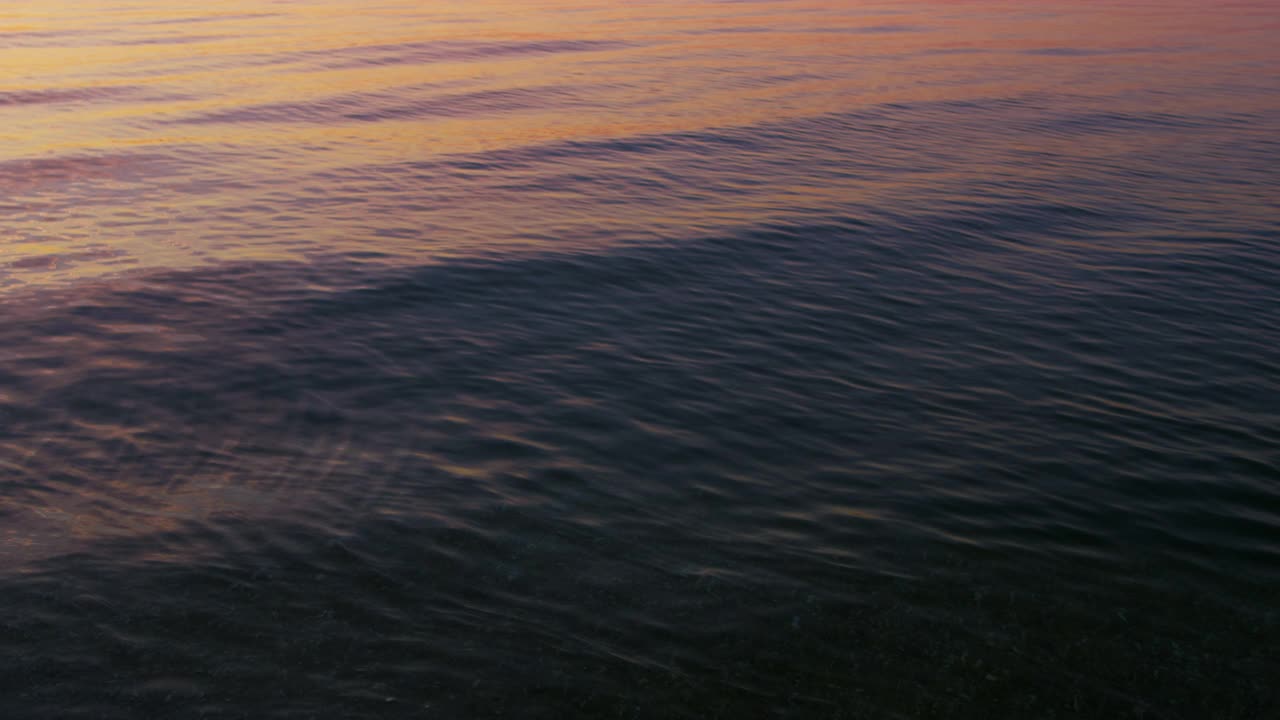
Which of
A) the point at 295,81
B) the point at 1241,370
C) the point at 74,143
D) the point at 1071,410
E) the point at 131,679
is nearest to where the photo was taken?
the point at 131,679

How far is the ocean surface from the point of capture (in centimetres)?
801

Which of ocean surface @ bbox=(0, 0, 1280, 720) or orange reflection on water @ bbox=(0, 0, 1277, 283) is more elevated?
orange reflection on water @ bbox=(0, 0, 1277, 283)

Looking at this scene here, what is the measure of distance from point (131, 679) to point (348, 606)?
168 cm

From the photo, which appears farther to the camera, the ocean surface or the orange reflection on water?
the orange reflection on water

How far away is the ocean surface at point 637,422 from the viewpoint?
8.01 m

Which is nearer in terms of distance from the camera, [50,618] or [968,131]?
[50,618]

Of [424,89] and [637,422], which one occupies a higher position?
[424,89]

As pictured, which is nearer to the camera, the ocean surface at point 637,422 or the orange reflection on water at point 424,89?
the ocean surface at point 637,422

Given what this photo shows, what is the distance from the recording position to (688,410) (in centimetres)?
1292

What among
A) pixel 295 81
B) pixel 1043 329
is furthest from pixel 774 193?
pixel 295 81

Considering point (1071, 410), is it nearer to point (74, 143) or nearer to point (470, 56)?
point (74, 143)

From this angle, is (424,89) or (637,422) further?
(424,89)

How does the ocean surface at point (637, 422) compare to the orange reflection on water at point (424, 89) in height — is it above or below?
below

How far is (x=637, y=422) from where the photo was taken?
12562 millimetres
